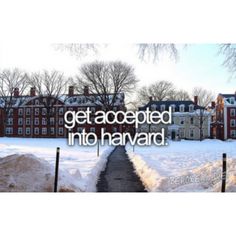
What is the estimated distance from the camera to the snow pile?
3.72 metres

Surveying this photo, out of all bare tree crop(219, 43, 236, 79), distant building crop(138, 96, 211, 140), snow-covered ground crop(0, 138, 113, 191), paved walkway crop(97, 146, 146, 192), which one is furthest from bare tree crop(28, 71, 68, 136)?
bare tree crop(219, 43, 236, 79)

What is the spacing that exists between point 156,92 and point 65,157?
4.02ft

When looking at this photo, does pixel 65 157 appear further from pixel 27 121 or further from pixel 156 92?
pixel 156 92

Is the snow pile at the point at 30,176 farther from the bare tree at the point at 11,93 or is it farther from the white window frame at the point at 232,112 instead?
the white window frame at the point at 232,112

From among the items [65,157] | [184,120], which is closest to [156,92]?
[184,120]

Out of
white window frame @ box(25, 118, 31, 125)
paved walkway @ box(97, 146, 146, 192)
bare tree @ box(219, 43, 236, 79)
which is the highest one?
bare tree @ box(219, 43, 236, 79)

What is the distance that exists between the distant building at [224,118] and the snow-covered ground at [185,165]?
0.36 feet

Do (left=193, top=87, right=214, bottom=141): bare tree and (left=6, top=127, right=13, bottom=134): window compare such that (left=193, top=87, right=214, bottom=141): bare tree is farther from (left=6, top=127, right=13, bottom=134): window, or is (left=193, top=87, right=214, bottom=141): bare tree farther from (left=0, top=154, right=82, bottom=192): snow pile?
(left=6, top=127, right=13, bottom=134): window

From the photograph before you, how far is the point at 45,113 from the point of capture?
13.8 ft

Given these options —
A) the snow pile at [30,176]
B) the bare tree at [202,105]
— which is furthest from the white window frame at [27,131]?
the bare tree at [202,105]

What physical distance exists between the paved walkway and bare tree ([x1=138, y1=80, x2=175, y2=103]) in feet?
2.08

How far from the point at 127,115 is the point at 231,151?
120 centimetres

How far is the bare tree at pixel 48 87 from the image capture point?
4031 mm
